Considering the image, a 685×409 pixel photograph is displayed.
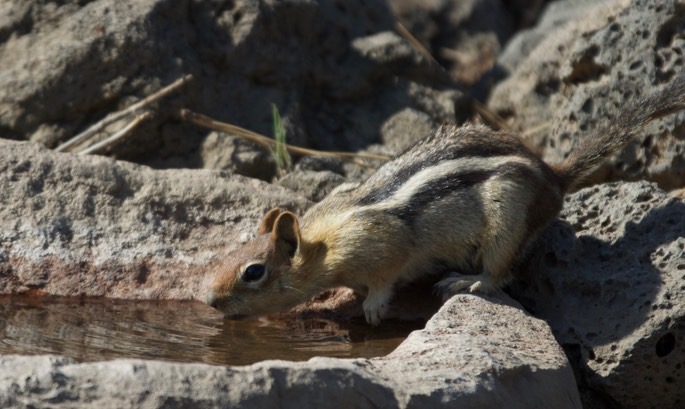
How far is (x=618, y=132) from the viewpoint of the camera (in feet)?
20.1

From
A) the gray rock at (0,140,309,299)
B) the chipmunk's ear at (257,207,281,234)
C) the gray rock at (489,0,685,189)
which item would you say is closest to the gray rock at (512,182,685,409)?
the gray rock at (489,0,685,189)

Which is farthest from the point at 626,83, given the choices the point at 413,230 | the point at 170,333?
the point at 170,333

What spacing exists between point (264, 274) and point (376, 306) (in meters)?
0.62

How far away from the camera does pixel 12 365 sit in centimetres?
343

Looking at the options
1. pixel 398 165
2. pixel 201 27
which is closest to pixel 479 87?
pixel 201 27

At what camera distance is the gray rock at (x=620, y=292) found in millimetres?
5383

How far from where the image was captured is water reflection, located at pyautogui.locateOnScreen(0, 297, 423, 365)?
4859 millimetres

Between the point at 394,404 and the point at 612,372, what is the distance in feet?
6.51

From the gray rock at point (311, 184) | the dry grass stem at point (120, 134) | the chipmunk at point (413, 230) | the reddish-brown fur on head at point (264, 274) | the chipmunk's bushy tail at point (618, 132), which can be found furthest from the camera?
the dry grass stem at point (120, 134)

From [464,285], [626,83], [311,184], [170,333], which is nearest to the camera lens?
[170,333]

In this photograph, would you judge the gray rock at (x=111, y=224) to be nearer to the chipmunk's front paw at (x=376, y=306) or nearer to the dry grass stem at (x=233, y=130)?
the chipmunk's front paw at (x=376, y=306)

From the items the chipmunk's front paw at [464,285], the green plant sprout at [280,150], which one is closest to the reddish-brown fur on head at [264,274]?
the chipmunk's front paw at [464,285]

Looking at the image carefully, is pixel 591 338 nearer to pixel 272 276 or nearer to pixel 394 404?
pixel 272 276

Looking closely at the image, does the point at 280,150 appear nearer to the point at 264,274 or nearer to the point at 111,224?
the point at 111,224
